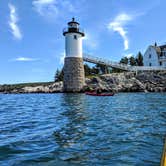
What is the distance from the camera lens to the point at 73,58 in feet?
198

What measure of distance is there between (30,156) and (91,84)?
2236 inches

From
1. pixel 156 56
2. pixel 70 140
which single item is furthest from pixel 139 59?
pixel 70 140

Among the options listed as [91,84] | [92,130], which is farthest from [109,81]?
[92,130]

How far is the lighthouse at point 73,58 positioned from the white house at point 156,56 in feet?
86.6

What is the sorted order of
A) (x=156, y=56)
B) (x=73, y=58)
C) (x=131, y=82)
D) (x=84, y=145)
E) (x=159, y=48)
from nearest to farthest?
(x=84, y=145), (x=73, y=58), (x=131, y=82), (x=156, y=56), (x=159, y=48)

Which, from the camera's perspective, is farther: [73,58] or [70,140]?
[73,58]

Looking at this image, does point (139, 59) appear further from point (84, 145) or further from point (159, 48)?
point (84, 145)

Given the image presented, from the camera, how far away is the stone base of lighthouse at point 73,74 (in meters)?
60.4

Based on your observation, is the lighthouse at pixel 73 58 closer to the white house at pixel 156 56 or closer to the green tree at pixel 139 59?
the white house at pixel 156 56

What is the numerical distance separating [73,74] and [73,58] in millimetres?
3761

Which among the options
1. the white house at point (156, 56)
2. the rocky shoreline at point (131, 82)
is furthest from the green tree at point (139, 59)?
the rocky shoreline at point (131, 82)

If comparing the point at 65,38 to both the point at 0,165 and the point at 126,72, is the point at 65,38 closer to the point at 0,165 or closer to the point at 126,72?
the point at 126,72

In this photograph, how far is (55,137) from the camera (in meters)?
11.8

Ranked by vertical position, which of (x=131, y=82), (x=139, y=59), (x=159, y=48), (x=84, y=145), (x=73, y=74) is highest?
(x=159, y=48)
